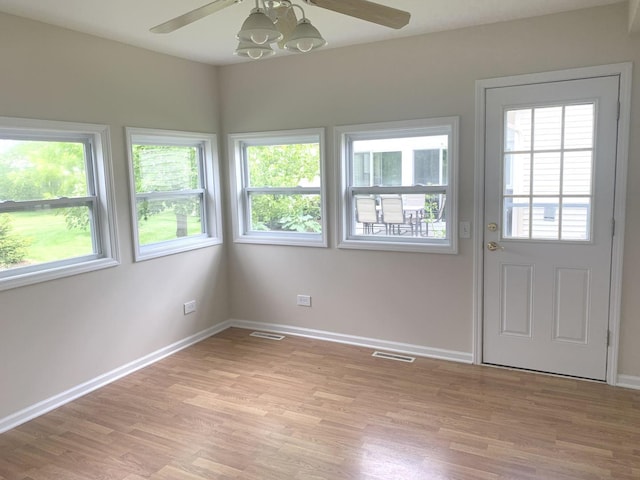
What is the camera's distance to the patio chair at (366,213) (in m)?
4.06

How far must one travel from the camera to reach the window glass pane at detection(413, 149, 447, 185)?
12.3 feet

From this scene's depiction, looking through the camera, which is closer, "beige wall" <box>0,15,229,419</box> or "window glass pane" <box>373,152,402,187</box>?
"beige wall" <box>0,15,229,419</box>

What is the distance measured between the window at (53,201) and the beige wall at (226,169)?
0.09m

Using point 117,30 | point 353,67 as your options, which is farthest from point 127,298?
point 353,67

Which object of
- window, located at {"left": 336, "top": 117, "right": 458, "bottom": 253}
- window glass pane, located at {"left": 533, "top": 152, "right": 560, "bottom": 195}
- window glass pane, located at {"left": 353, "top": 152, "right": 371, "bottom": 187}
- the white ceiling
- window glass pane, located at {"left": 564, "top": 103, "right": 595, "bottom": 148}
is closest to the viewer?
the white ceiling

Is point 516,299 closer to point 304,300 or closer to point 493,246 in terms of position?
point 493,246

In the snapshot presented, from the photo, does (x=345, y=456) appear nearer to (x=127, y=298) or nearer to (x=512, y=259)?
(x=512, y=259)

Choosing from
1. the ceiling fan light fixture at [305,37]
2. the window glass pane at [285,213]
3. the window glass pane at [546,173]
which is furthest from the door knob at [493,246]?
the ceiling fan light fixture at [305,37]

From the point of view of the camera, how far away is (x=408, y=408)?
10.1ft

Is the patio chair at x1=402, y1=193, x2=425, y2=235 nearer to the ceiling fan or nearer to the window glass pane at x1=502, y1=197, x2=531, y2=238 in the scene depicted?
the window glass pane at x1=502, y1=197, x2=531, y2=238

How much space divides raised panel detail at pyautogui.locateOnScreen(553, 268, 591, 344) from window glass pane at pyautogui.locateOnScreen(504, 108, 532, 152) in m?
0.91

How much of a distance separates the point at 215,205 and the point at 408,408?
254cm

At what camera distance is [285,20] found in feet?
7.00

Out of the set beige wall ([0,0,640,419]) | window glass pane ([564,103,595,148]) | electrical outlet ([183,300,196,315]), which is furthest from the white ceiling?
electrical outlet ([183,300,196,315])
